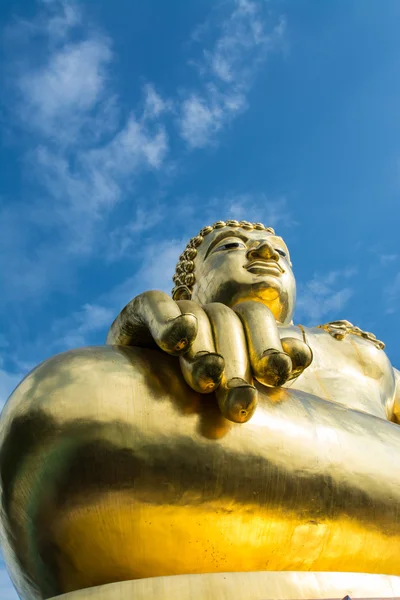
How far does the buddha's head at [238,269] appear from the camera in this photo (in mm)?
4805

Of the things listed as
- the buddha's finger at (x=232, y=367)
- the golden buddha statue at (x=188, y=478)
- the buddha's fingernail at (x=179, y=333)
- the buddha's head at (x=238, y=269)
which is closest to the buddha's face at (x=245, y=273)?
the buddha's head at (x=238, y=269)

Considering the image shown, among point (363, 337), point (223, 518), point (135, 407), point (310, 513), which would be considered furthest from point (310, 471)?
point (363, 337)

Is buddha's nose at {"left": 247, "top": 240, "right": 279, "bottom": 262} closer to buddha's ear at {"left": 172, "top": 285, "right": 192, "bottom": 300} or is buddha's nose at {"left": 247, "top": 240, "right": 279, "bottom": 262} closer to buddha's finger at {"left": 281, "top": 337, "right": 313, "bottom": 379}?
buddha's ear at {"left": 172, "top": 285, "right": 192, "bottom": 300}

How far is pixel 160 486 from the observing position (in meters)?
2.53

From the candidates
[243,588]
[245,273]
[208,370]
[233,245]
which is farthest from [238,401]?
[233,245]

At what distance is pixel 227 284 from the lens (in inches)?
190

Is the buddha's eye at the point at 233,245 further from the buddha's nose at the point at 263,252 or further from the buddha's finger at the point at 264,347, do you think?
the buddha's finger at the point at 264,347

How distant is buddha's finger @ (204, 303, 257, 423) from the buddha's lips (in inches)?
65.9

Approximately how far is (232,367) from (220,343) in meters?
0.16

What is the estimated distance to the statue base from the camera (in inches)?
91.4

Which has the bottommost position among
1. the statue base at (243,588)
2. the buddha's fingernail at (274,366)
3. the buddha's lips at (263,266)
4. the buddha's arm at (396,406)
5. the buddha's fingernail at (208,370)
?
the statue base at (243,588)

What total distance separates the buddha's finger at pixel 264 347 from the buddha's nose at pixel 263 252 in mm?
1595

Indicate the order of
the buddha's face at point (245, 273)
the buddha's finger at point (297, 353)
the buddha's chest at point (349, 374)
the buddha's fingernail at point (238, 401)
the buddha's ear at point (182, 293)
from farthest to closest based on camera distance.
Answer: the buddha's ear at point (182, 293) < the buddha's face at point (245, 273) < the buddha's chest at point (349, 374) < the buddha's finger at point (297, 353) < the buddha's fingernail at point (238, 401)

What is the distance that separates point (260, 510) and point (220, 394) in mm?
506
